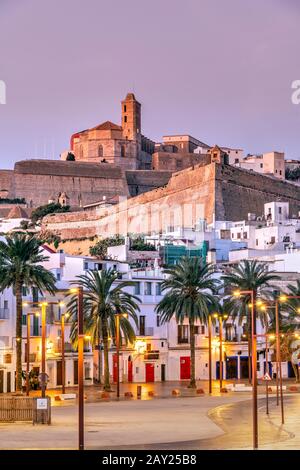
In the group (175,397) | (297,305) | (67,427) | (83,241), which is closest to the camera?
(67,427)

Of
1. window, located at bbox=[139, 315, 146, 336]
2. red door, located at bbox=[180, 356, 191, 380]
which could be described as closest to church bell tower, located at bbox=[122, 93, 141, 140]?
red door, located at bbox=[180, 356, 191, 380]

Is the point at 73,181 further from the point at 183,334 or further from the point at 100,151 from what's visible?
the point at 183,334

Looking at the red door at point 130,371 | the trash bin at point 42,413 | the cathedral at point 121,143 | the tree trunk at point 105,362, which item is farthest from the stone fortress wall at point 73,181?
the trash bin at point 42,413

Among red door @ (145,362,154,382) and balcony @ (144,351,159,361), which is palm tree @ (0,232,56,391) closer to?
balcony @ (144,351,159,361)

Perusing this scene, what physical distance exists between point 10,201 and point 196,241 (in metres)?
53.3

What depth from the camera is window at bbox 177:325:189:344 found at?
72.5 m

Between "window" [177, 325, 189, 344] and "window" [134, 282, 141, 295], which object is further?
"window" [134, 282, 141, 295]

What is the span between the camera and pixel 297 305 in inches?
2586

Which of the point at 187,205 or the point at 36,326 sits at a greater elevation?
the point at 187,205

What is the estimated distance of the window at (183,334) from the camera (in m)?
72.5

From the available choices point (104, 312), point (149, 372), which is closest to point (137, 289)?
point (149, 372)

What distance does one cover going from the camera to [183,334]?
72.7 m

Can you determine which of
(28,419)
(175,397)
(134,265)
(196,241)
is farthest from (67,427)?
(196,241)
